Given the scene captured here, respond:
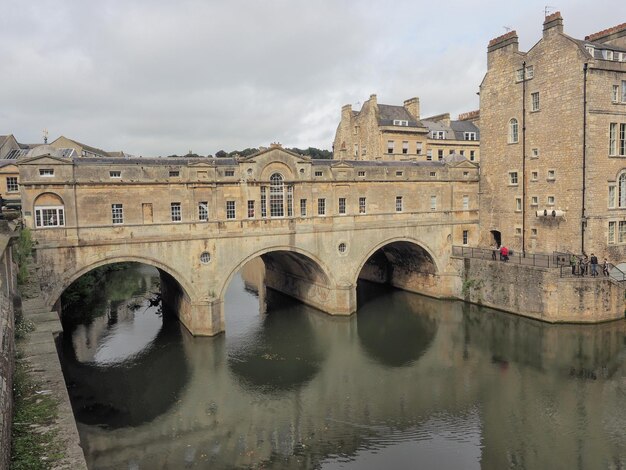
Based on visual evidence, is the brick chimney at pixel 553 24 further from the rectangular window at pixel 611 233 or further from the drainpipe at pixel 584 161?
the rectangular window at pixel 611 233

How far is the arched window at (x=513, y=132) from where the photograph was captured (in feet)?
111

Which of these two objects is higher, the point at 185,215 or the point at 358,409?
the point at 185,215

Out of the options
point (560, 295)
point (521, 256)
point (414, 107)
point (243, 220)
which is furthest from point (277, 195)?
point (414, 107)

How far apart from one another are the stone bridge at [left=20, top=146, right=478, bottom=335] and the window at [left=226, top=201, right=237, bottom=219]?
6 cm

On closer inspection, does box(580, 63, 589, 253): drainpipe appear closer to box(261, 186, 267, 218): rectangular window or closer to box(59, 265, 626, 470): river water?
box(59, 265, 626, 470): river water

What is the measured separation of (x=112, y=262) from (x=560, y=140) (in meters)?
27.0

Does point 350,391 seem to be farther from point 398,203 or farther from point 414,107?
point 414,107

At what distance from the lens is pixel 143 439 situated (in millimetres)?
17547

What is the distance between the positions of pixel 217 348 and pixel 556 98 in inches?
987

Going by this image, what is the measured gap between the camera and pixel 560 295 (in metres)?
27.6

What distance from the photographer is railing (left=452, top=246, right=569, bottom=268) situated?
2933 centimetres

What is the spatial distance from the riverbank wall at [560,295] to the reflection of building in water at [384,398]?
0.72 meters

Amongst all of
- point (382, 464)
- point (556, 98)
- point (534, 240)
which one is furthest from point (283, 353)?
point (556, 98)

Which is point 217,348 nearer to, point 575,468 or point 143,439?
point 143,439
